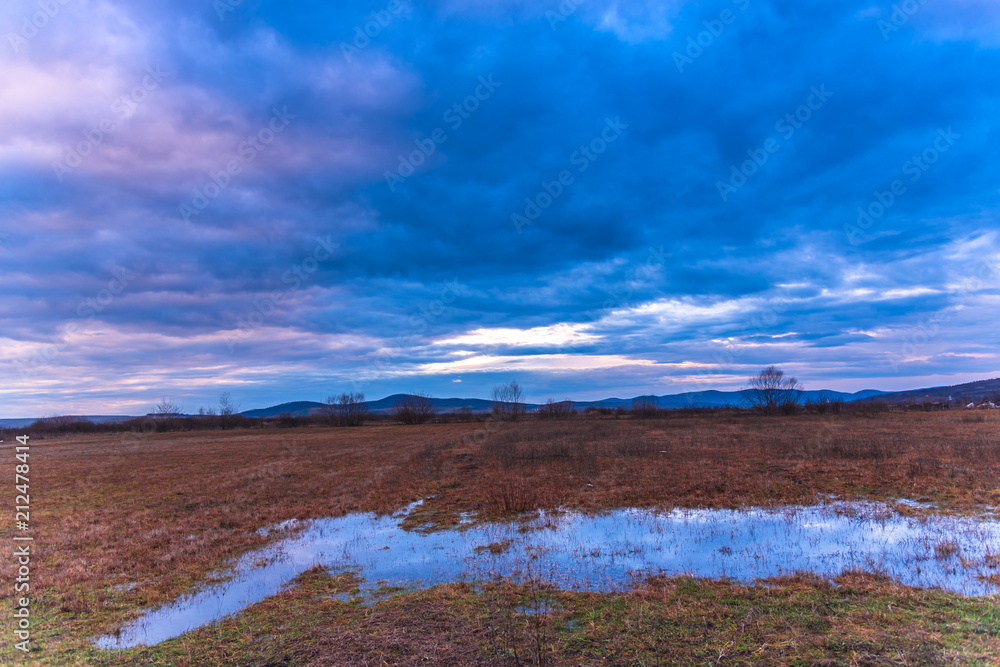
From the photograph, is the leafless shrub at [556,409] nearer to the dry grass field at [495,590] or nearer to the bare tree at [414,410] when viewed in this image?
the bare tree at [414,410]

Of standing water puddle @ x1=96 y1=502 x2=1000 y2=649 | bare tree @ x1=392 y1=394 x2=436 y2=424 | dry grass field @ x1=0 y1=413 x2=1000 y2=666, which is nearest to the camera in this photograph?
dry grass field @ x1=0 y1=413 x2=1000 y2=666

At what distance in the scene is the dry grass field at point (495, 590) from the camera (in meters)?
6.24

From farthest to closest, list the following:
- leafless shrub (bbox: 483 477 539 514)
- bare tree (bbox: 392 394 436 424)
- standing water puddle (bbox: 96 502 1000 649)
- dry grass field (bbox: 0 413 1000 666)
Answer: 1. bare tree (bbox: 392 394 436 424)
2. leafless shrub (bbox: 483 477 539 514)
3. standing water puddle (bbox: 96 502 1000 649)
4. dry grass field (bbox: 0 413 1000 666)

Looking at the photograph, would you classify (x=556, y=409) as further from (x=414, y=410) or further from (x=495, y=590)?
(x=495, y=590)

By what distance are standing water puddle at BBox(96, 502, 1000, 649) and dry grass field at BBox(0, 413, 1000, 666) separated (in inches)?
29.0

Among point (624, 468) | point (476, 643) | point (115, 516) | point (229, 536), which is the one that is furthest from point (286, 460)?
point (476, 643)

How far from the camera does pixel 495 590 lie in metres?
8.81

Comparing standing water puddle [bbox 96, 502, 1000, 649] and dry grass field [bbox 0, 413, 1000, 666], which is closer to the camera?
dry grass field [bbox 0, 413, 1000, 666]

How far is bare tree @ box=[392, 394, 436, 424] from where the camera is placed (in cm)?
12756

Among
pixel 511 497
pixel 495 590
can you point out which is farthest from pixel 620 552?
pixel 511 497

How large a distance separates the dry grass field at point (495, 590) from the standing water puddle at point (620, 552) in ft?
2.42

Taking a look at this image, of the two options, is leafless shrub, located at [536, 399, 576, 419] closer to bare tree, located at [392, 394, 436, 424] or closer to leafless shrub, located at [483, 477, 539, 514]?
bare tree, located at [392, 394, 436, 424]

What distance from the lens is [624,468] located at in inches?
922

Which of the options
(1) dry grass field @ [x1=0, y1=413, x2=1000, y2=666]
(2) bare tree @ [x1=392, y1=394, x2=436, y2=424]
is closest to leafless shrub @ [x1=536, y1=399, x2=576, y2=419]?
(2) bare tree @ [x1=392, y1=394, x2=436, y2=424]
